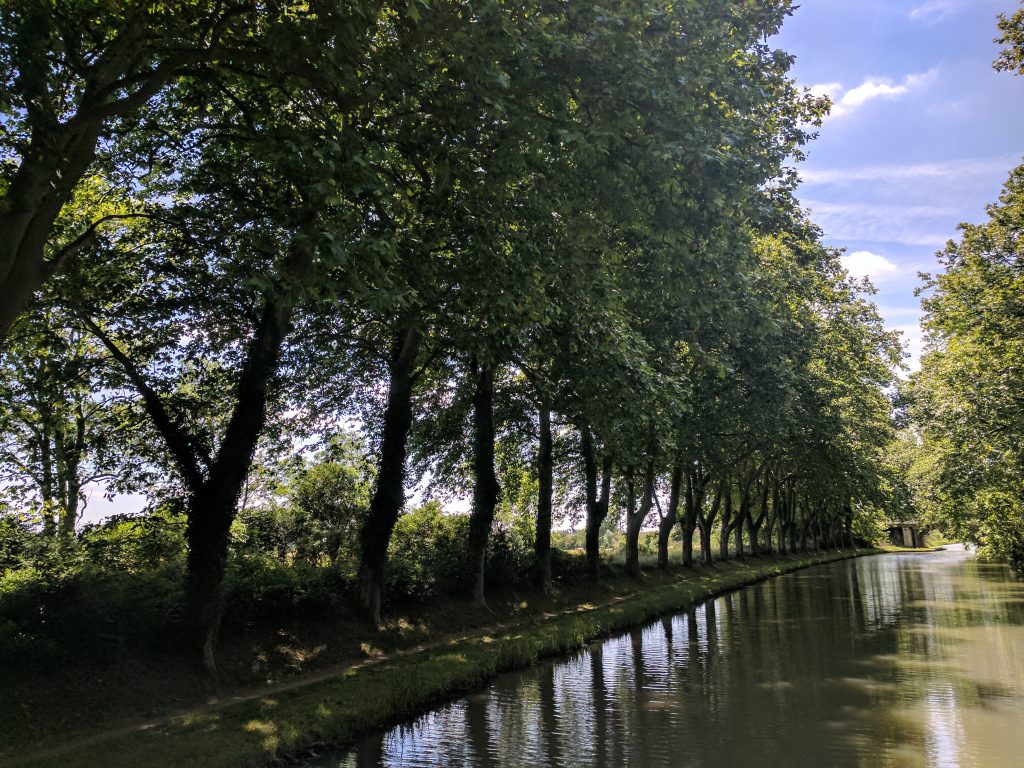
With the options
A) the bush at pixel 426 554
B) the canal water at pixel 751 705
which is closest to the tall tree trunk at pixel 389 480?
the bush at pixel 426 554

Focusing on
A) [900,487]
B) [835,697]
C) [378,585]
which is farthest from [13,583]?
[900,487]

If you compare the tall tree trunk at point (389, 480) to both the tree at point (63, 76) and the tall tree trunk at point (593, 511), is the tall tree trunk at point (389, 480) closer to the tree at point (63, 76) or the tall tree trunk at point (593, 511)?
the tree at point (63, 76)

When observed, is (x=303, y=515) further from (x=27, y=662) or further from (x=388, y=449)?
(x=27, y=662)

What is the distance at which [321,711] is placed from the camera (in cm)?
962

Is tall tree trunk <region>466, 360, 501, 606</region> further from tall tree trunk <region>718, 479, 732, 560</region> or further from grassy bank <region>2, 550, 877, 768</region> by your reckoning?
tall tree trunk <region>718, 479, 732, 560</region>

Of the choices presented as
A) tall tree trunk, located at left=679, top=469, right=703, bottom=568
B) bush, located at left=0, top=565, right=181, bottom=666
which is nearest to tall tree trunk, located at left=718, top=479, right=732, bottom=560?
tall tree trunk, located at left=679, top=469, right=703, bottom=568

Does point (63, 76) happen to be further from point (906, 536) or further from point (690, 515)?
point (906, 536)

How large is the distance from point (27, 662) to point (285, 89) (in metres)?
8.68

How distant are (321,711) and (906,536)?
125 meters

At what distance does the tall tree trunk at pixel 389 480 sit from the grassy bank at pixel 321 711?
7.53ft

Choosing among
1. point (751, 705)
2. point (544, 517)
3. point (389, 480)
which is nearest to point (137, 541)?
point (389, 480)

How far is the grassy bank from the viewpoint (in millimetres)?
7785

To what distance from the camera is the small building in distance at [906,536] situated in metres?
108

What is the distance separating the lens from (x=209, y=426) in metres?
14.1
